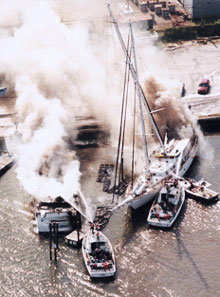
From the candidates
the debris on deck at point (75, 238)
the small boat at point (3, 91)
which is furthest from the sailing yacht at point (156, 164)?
the small boat at point (3, 91)

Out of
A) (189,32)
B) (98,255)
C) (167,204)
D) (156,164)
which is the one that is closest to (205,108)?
(156,164)

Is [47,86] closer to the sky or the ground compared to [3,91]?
closer to the sky

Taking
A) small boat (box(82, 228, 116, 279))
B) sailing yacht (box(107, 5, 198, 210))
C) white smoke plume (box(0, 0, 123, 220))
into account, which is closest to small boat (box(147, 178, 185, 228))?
sailing yacht (box(107, 5, 198, 210))

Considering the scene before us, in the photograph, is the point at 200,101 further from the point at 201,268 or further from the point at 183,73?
the point at 201,268

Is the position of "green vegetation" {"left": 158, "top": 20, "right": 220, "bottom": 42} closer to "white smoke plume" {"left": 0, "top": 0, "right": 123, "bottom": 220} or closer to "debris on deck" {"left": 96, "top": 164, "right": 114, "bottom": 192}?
"white smoke plume" {"left": 0, "top": 0, "right": 123, "bottom": 220}

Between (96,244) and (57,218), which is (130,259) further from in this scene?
(57,218)

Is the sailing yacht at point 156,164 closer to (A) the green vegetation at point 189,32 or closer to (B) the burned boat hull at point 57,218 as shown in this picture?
(B) the burned boat hull at point 57,218

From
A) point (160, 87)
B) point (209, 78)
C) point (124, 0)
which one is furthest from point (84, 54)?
point (124, 0)
